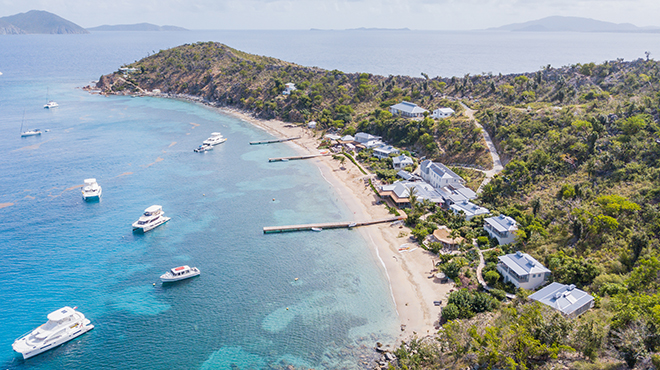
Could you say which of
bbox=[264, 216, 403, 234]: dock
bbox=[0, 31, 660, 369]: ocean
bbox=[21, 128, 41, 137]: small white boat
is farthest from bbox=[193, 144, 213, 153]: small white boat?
bbox=[21, 128, 41, 137]: small white boat

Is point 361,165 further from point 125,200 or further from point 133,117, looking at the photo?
point 133,117

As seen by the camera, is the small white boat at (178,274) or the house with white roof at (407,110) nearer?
the small white boat at (178,274)

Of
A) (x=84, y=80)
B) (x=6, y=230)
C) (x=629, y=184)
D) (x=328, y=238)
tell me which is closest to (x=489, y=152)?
(x=629, y=184)

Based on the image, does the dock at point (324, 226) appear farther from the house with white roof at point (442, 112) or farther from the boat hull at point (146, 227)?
the house with white roof at point (442, 112)

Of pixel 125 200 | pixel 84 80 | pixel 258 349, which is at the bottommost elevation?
pixel 258 349

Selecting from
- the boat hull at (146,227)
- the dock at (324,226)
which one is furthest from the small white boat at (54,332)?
the dock at (324,226)
